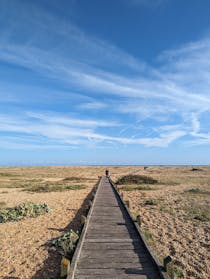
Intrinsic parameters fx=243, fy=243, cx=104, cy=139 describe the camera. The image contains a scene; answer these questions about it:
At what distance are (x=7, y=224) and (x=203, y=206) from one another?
513 inches

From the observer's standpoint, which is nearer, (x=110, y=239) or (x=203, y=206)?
(x=110, y=239)

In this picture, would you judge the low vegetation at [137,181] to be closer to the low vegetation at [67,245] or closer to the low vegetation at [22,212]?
the low vegetation at [22,212]

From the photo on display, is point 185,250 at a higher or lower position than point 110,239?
lower

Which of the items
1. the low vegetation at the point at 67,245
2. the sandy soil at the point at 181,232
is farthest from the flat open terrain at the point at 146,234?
the low vegetation at the point at 67,245

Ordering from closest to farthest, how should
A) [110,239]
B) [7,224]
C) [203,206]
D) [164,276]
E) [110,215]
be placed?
[164,276]
[110,239]
[110,215]
[7,224]
[203,206]

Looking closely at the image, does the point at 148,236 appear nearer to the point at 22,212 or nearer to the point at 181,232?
the point at 181,232

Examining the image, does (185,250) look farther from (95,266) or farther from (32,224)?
(32,224)

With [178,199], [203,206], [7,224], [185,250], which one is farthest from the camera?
[178,199]

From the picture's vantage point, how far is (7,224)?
13500 millimetres

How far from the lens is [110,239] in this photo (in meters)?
8.55

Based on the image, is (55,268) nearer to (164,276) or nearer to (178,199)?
(164,276)

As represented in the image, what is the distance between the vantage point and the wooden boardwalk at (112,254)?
19.8 ft

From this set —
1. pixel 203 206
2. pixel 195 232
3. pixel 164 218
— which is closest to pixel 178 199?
pixel 203 206

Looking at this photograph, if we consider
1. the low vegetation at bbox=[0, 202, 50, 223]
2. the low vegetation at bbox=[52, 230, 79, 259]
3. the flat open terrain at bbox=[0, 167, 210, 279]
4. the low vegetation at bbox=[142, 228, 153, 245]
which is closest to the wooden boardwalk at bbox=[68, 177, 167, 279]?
the low vegetation at bbox=[52, 230, 79, 259]
